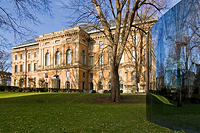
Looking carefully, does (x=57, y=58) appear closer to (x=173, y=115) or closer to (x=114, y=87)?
(x=114, y=87)

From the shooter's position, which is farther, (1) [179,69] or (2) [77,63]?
(2) [77,63]

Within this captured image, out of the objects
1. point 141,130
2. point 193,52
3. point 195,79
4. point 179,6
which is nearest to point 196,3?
point 179,6

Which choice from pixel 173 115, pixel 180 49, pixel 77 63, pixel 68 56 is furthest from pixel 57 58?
pixel 180 49

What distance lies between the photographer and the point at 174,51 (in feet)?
14.7

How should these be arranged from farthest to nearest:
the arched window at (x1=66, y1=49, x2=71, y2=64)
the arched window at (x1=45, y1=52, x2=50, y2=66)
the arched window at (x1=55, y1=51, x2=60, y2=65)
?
the arched window at (x1=45, y1=52, x2=50, y2=66) < the arched window at (x1=55, y1=51, x2=60, y2=65) < the arched window at (x1=66, y1=49, x2=71, y2=64)

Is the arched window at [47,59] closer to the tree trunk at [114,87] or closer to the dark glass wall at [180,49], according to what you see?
the tree trunk at [114,87]

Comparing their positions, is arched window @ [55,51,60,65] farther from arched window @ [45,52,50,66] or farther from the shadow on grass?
the shadow on grass

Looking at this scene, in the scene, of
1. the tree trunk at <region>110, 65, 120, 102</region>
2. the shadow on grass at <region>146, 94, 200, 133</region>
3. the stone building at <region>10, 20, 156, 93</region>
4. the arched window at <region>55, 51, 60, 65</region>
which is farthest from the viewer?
the arched window at <region>55, 51, 60, 65</region>

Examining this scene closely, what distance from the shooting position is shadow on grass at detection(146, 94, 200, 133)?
3.69 metres

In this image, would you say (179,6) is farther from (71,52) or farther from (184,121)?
(71,52)

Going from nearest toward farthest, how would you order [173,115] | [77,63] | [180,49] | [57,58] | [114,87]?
[180,49] → [173,115] → [114,87] → [77,63] → [57,58]

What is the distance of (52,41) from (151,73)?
42.7 metres

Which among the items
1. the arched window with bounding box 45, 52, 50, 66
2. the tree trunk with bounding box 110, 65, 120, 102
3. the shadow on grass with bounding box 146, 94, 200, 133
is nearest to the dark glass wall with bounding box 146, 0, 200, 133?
the shadow on grass with bounding box 146, 94, 200, 133

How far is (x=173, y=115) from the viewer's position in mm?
4426
